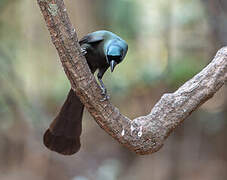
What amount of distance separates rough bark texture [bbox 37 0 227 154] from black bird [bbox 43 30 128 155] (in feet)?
1.47

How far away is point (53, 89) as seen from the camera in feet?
24.4

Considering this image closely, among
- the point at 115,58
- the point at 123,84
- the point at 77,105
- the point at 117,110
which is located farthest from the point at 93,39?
the point at 123,84

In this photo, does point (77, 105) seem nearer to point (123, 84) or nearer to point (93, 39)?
point (93, 39)

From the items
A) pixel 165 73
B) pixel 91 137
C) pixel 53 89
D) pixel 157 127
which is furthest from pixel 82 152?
pixel 157 127

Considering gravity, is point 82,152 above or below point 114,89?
below

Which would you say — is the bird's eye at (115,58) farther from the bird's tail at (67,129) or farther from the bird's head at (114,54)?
the bird's tail at (67,129)

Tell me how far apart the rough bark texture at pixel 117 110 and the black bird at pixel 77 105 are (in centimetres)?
45

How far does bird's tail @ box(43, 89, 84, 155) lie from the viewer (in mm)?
3441

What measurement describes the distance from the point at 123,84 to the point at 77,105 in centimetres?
350

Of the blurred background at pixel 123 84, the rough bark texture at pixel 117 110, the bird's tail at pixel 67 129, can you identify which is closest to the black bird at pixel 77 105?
the bird's tail at pixel 67 129

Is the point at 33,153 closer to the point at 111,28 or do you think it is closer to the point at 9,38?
the point at 9,38

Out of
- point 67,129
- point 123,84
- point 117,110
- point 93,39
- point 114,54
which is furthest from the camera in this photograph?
point 123,84

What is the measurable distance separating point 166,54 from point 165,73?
1.73 feet

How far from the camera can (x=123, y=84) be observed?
691 centimetres
